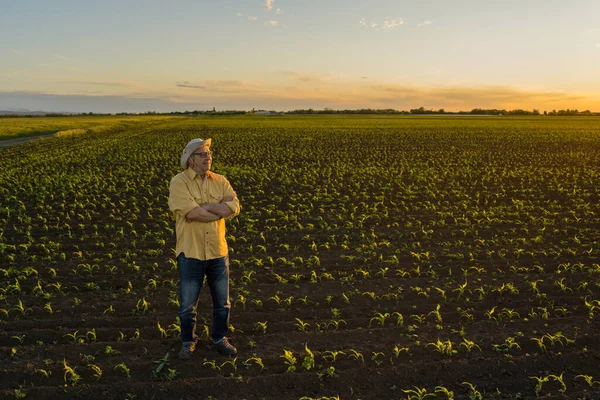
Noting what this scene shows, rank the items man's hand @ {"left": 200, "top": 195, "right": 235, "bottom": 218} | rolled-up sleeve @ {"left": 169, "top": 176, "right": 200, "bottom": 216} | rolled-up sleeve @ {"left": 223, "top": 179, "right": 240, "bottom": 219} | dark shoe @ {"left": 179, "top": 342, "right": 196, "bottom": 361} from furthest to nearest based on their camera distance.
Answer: dark shoe @ {"left": 179, "top": 342, "right": 196, "bottom": 361} < rolled-up sleeve @ {"left": 223, "top": 179, "right": 240, "bottom": 219} < man's hand @ {"left": 200, "top": 195, "right": 235, "bottom": 218} < rolled-up sleeve @ {"left": 169, "top": 176, "right": 200, "bottom": 216}

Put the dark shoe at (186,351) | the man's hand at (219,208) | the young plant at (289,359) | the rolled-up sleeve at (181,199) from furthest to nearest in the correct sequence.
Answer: the dark shoe at (186,351) → the young plant at (289,359) → the man's hand at (219,208) → the rolled-up sleeve at (181,199)

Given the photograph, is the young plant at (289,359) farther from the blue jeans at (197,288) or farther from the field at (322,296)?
the blue jeans at (197,288)

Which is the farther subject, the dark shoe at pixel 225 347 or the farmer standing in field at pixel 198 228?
the dark shoe at pixel 225 347

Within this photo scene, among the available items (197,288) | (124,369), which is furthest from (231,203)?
(124,369)

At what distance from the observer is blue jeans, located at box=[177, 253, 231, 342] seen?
4.80 meters

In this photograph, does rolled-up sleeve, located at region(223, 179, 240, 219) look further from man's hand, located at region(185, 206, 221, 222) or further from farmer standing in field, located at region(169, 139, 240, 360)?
man's hand, located at region(185, 206, 221, 222)

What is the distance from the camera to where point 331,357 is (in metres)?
5.04

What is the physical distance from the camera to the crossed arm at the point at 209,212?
15.1 ft

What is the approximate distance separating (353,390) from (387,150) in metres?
25.7

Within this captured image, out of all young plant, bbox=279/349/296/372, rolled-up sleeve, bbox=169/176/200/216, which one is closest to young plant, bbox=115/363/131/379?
young plant, bbox=279/349/296/372

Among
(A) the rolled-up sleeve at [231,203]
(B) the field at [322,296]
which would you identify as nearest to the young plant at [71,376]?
(B) the field at [322,296]

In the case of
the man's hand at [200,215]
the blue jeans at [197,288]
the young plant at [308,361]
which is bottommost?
the young plant at [308,361]

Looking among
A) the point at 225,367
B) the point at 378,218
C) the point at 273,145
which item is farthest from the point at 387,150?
the point at 225,367

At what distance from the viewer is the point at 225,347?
5102 mm
